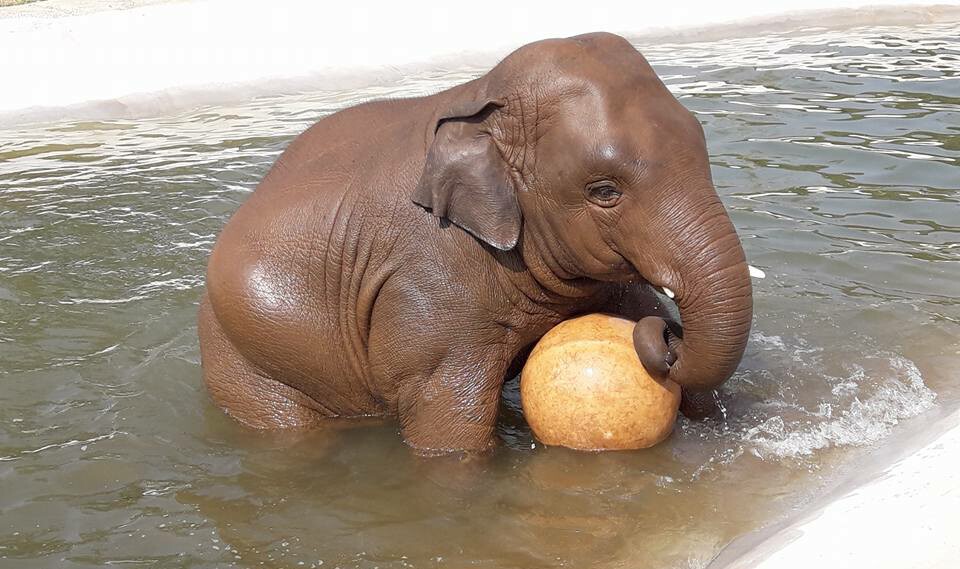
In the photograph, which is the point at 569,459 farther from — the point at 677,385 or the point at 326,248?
the point at 326,248

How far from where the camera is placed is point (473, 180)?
567cm

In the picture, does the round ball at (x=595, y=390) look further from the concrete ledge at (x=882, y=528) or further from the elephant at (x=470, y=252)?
the concrete ledge at (x=882, y=528)

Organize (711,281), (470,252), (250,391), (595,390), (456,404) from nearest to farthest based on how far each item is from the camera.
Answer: (711,281) < (595,390) < (470,252) < (456,404) < (250,391)

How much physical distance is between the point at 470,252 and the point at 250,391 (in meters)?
1.70

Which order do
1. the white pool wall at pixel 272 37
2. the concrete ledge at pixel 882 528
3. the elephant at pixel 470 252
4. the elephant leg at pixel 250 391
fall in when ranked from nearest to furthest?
1. the concrete ledge at pixel 882 528
2. the elephant at pixel 470 252
3. the elephant leg at pixel 250 391
4. the white pool wall at pixel 272 37

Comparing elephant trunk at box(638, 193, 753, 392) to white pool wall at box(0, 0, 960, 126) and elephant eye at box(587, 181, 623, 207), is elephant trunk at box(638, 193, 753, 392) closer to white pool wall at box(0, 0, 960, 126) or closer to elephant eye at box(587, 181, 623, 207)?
elephant eye at box(587, 181, 623, 207)

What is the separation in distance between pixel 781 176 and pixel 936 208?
159 centimetres

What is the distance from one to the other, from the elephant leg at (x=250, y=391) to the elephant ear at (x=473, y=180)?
5.57 ft


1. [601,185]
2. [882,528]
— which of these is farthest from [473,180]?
[882,528]

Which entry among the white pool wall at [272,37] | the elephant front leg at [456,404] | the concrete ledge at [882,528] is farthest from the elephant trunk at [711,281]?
the white pool wall at [272,37]

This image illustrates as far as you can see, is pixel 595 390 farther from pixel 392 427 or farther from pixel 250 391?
pixel 250 391

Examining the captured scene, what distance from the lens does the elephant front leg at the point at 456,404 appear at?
20.1ft

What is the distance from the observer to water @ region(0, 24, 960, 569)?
19.3 feet

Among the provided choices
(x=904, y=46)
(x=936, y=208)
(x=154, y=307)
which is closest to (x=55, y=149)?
(x=154, y=307)
